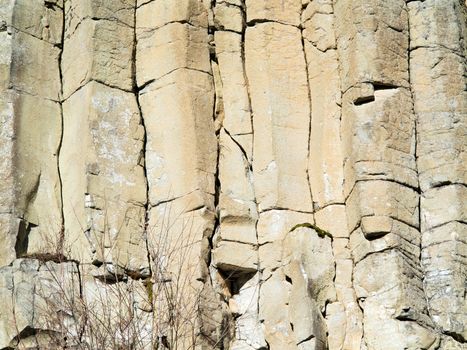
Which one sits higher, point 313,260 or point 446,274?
point 313,260

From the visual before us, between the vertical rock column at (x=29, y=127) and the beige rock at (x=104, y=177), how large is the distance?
0.22 m

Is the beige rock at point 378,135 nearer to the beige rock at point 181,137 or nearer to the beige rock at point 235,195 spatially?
the beige rock at point 235,195

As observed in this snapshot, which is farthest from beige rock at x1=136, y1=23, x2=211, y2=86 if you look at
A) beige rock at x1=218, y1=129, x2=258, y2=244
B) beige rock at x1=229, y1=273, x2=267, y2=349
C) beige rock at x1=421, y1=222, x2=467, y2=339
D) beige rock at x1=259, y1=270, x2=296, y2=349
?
beige rock at x1=421, y1=222, x2=467, y2=339

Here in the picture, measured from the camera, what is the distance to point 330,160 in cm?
1955

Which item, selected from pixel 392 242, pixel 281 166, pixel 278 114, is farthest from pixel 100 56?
pixel 392 242

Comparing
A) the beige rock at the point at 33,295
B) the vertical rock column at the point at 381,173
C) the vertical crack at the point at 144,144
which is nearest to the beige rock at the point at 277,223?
the vertical rock column at the point at 381,173

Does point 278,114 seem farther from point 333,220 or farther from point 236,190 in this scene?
point 333,220

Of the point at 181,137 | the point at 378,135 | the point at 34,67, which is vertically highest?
the point at 34,67

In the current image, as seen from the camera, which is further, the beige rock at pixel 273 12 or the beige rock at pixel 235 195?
the beige rock at pixel 273 12

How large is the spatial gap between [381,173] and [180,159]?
273 cm

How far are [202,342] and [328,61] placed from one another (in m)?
4.54

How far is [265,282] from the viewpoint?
18938 millimetres

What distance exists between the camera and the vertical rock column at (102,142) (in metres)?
19.0

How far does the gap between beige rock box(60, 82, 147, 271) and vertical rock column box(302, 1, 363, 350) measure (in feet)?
7.91
